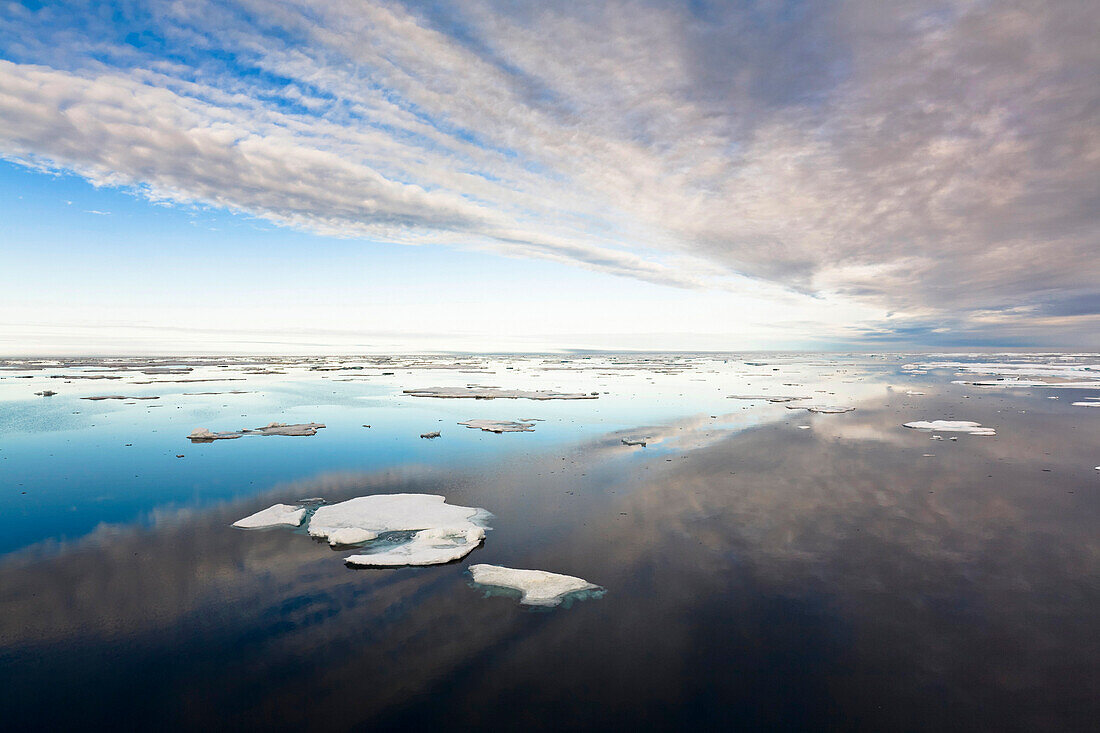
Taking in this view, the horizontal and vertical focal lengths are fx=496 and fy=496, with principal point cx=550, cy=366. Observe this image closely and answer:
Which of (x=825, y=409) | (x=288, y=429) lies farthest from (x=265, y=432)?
(x=825, y=409)

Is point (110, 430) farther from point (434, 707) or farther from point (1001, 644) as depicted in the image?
A: point (1001, 644)

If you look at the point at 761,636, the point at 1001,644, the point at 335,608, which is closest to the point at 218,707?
the point at 335,608

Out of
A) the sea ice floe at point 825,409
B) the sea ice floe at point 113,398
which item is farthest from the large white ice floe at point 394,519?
the sea ice floe at point 113,398

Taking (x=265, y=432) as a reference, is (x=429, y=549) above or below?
below

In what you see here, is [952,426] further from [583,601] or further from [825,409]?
[583,601]

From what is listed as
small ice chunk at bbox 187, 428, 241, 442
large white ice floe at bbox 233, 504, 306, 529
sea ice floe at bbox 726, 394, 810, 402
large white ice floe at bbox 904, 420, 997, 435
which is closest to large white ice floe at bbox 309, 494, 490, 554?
large white ice floe at bbox 233, 504, 306, 529

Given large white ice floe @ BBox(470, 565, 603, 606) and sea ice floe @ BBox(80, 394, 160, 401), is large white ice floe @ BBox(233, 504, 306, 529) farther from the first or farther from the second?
sea ice floe @ BBox(80, 394, 160, 401)
